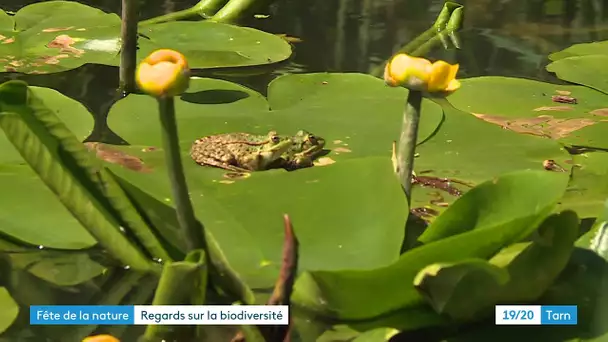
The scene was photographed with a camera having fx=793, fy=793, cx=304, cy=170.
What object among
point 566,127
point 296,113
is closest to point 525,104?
point 566,127

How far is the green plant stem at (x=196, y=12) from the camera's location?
5.61 ft

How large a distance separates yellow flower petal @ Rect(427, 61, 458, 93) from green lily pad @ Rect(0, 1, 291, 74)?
0.83 metres

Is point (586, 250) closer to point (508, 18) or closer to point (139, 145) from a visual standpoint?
point (139, 145)

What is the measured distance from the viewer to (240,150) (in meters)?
1.02

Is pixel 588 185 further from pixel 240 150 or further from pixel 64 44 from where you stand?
pixel 64 44

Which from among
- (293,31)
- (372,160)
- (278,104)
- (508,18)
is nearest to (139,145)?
A: (278,104)

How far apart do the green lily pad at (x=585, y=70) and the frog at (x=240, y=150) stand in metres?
0.63

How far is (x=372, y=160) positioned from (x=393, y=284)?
0.20m

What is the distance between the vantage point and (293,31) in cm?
178

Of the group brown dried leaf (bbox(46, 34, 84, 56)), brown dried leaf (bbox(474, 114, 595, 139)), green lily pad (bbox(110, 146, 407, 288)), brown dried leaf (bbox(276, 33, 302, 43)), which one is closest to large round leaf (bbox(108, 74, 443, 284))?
green lily pad (bbox(110, 146, 407, 288))

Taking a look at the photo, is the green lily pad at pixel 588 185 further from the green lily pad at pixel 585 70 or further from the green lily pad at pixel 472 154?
the green lily pad at pixel 585 70

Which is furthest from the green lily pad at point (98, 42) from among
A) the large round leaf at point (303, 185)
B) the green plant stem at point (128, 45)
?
the large round leaf at point (303, 185)

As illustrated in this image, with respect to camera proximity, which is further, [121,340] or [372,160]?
[372,160]

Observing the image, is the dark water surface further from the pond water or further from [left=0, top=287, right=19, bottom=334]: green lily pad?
[left=0, top=287, right=19, bottom=334]: green lily pad
